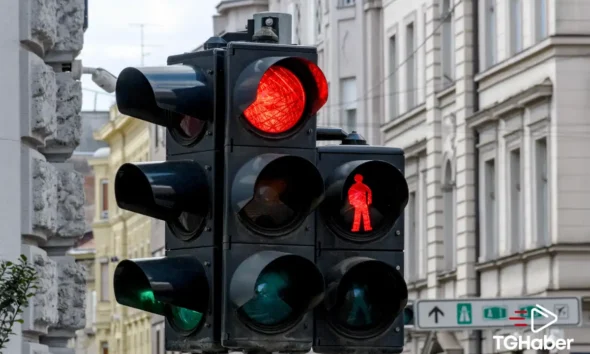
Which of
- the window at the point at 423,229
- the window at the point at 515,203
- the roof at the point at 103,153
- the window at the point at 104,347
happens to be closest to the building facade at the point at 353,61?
the window at the point at 423,229

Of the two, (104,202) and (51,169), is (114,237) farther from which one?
(51,169)

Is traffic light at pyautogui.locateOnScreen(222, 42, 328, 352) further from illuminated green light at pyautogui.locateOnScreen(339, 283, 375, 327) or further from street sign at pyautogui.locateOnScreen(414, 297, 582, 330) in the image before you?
street sign at pyautogui.locateOnScreen(414, 297, 582, 330)

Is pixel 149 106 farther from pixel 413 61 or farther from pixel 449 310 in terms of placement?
pixel 413 61

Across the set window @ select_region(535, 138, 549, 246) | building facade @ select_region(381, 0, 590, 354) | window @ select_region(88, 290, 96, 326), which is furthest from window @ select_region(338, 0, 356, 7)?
window @ select_region(88, 290, 96, 326)

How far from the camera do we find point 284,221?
22.5 ft

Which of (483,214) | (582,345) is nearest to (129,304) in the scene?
(582,345)

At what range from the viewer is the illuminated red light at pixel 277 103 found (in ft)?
22.4

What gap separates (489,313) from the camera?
23922mm

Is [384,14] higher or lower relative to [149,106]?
higher

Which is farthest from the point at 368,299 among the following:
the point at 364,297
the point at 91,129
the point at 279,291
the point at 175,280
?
the point at 91,129

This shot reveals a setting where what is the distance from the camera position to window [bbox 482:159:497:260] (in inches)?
1618

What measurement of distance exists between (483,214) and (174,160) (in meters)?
35.0

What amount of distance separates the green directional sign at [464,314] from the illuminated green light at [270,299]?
1708cm

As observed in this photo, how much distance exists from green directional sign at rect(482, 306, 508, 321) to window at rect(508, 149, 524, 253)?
14.5 metres
